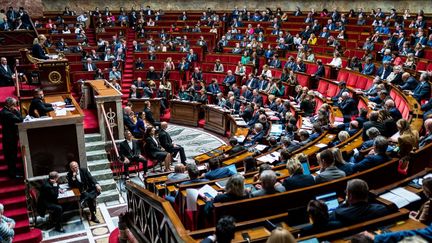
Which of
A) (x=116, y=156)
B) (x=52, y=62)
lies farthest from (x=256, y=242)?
(x=52, y=62)

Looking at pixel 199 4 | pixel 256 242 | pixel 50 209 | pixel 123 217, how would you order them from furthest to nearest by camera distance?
1. pixel 199 4
2. pixel 50 209
3. pixel 123 217
4. pixel 256 242

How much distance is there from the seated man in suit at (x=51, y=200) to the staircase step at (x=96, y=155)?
1.88m

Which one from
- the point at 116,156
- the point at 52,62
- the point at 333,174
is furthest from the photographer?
the point at 52,62

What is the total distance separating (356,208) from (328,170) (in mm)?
1006

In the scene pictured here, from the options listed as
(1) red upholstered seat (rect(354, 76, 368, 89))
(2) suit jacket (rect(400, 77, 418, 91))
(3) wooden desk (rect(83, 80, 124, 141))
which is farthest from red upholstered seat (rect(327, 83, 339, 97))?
(3) wooden desk (rect(83, 80, 124, 141))

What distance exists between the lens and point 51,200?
6.87m

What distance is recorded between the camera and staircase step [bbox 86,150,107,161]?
28.7ft

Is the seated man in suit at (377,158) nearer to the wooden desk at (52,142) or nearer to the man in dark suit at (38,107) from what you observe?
the wooden desk at (52,142)

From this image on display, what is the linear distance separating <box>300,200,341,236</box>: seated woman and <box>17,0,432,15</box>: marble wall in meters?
16.7

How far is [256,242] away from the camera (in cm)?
359

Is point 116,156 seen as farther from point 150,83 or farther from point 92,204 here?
point 150,83

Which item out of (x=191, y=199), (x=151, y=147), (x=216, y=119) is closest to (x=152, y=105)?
(x=216, y=119)

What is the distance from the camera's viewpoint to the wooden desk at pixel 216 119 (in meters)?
11.8

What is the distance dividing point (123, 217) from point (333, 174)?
270 cm
